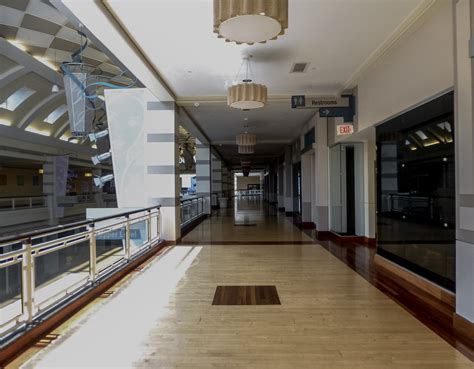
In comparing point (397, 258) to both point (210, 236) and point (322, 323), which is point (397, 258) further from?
point (210, 236)

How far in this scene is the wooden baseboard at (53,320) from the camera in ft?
8.61

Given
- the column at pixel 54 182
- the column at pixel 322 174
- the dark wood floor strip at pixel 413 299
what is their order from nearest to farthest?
the dark wood floor strip at pixel 413 299, the column at pixel 322 174, the column at pixel 54 182

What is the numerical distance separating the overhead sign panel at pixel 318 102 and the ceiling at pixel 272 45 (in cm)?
22

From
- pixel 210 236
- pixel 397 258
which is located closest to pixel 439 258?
pixel 397 258

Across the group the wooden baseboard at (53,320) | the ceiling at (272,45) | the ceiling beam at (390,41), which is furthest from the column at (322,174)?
the wooden baseboard at (53,320)

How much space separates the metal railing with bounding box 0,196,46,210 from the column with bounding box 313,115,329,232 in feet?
43.8

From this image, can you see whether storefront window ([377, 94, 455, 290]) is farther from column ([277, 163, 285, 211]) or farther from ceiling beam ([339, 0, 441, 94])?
column ([277, 163, 285, 211])

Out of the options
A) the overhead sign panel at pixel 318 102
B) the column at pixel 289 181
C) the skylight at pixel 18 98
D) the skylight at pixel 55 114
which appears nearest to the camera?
the overhead sign panel at pixel 318 102

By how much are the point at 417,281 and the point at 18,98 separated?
1668 cm

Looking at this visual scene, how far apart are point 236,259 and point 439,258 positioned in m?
3.30

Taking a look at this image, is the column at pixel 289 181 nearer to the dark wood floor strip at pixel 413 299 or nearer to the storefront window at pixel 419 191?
the dark wood floor strip at pixel 413 299

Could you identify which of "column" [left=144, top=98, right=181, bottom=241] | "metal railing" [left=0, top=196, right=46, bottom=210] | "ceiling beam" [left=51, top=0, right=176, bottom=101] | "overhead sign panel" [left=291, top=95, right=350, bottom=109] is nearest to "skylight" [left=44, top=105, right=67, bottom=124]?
"metal railing" [left=0, top=196, right=46, bottom=210]

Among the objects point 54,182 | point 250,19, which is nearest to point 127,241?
point 250,19

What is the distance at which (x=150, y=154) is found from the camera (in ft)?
26.7
